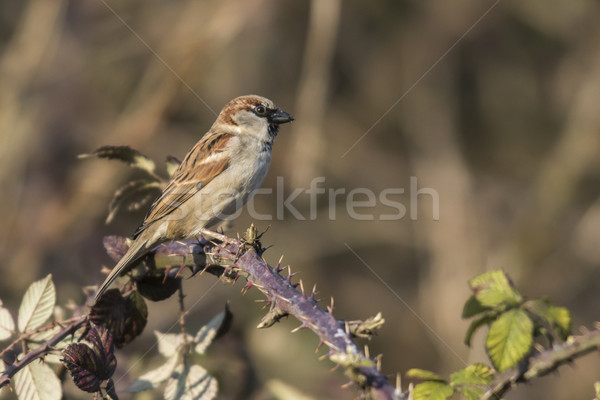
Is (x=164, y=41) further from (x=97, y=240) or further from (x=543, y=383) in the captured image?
(x=543, y=383)

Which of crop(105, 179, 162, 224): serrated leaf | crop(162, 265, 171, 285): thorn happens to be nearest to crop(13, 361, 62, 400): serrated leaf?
crop(162, 265, 171, 285): thorn

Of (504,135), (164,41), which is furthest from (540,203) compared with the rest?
(164,41)

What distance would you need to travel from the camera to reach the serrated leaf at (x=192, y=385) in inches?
68.7

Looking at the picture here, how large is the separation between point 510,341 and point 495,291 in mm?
101

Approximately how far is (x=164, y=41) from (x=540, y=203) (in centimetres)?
329

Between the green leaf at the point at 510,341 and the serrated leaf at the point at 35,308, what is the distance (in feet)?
3.60

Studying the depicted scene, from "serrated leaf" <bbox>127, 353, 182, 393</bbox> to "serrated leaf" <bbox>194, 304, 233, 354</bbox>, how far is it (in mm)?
69

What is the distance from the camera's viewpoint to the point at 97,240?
397cm

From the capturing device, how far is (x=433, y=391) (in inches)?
45.4

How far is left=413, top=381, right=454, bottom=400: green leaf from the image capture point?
3.72 ft

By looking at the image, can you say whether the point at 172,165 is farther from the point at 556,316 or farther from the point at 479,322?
the point at 556,316

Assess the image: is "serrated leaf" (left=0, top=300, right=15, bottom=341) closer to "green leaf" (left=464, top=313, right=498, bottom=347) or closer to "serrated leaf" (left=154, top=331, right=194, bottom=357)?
"serrated leaf" (left=154, top=331, right=194, bottom=357)

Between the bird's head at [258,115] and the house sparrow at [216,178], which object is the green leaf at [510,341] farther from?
the bird's head at [258,115]

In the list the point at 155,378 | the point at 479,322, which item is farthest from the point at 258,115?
Answer: the point at 479,322
